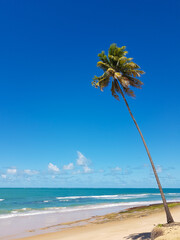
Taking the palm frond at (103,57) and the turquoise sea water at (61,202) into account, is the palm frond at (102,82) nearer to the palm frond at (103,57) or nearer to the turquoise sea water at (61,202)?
the palm frond at (103,57)

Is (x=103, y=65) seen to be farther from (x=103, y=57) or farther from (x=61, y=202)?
(x=61, y=202)

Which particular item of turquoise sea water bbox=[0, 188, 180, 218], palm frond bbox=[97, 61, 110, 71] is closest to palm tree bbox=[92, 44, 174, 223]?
palm frond bbox=[97, 61, 110, 71]

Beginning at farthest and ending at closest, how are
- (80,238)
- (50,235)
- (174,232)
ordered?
1. (50,235)
2. (80,238)
3. (174,232)

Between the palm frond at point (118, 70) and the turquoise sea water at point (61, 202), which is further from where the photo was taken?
the turquoise sea water at point (61, 202)

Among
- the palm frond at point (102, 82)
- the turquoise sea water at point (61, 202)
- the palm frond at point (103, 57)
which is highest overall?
the palm frond at point (103, 57)

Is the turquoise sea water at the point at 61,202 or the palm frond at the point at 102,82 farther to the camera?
the turquoise sea water at the point at 61,202

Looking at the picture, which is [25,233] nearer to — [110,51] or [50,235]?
[50,235]

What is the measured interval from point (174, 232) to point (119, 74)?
941cm

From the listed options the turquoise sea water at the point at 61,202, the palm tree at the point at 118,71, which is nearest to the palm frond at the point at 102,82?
the palm tree at the point at 118,71

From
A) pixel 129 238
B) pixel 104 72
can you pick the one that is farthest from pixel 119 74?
pixel 129 238

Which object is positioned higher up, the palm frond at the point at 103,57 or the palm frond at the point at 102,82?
the palm frond at the point at 103,57

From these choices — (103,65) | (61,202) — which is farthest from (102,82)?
(61,202)

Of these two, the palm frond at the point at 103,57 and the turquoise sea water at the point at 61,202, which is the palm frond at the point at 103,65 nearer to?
the palm frond at the point at 103,57

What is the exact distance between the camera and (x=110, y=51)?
48.4 feet
